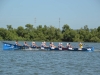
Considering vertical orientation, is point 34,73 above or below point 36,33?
below

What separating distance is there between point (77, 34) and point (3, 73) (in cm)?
10099

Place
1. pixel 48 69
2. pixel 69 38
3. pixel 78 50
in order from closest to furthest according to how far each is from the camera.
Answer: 1. pixel 48 69
2. pixel 78 50
3. pixel 69 38

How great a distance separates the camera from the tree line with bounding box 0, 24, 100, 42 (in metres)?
122

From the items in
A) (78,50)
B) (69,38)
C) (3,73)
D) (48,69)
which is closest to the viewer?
(3,73)

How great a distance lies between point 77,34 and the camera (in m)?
124

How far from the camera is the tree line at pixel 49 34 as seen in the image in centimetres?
12219

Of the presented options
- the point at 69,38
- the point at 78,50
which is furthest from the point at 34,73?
the point at 69,38

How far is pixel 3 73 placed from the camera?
2394cm

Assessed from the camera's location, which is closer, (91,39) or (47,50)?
(47,50)

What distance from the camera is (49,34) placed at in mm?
124250

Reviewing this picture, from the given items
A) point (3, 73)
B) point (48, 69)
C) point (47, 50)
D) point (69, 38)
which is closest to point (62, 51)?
point (47, 50)

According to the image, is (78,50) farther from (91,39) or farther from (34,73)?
(91,39)

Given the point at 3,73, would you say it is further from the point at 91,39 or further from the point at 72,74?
the point at 91,39

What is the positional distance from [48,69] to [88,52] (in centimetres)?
2181
